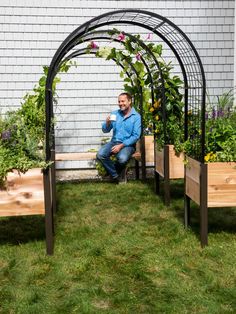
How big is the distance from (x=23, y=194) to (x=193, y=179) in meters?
1.62

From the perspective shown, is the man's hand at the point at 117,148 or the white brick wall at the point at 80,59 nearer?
the man's hand at the point at 117,148

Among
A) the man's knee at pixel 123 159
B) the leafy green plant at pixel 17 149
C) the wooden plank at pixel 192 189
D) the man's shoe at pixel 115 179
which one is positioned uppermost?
the leafy green plant at pixel 17 149

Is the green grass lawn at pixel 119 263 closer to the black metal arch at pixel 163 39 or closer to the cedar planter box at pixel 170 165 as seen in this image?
the cedar planter box at pixel 170 165

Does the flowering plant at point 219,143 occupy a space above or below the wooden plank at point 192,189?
above

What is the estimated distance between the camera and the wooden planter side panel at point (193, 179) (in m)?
4.07

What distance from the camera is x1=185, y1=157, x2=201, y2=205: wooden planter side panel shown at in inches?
160

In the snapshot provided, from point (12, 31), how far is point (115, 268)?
17.6 ft

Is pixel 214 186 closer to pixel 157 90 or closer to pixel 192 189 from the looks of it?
pixel 192 189

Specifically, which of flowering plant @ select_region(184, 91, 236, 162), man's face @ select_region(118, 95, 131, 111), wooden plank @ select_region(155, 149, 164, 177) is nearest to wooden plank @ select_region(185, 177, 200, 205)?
flowering plant @ select_region(184, 91, 236, 162)

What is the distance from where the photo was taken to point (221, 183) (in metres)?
4.01

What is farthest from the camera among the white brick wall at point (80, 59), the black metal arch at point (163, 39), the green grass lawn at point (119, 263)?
the white brick wall at point (80, 59)

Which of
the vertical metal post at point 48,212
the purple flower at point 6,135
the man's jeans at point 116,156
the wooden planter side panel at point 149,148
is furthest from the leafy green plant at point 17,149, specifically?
the wooden planter side panel at point 149,148

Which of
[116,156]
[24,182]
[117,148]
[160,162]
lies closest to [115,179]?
[116,156]

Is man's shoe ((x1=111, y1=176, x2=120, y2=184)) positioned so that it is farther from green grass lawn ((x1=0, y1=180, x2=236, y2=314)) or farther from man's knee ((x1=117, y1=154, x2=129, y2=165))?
green grass lawn ((x1=0, y1=180, x2=236, y2=314))
